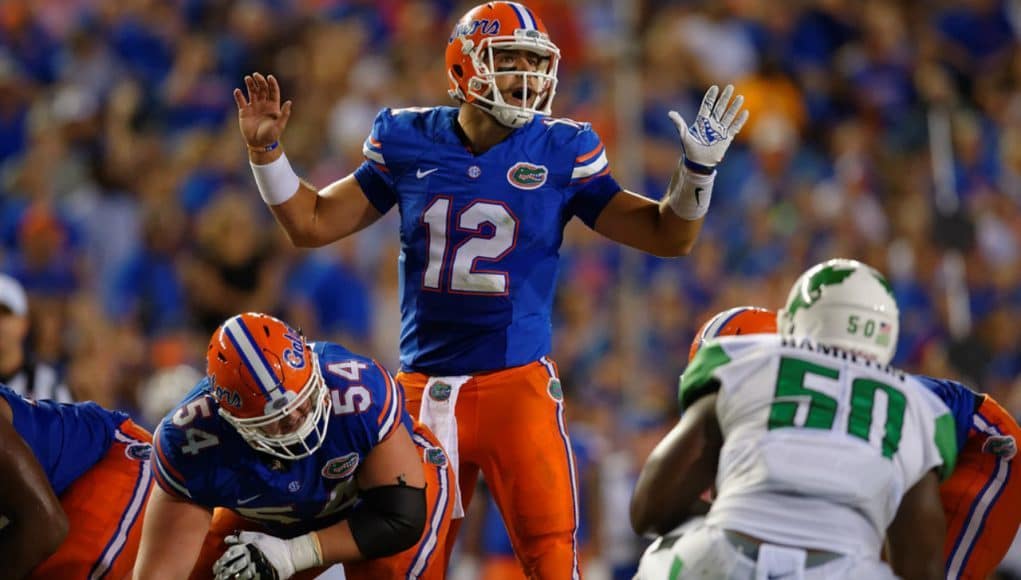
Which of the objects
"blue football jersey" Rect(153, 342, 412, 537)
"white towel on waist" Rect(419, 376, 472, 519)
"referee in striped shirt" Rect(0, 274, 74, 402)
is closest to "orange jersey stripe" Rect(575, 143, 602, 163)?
"white towel on waist" Rect(419, 376, 472, 519)

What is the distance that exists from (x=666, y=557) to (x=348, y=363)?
1.13 meters

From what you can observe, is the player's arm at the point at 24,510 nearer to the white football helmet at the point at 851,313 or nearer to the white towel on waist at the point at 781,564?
the white towel on waist at the point at 781,564

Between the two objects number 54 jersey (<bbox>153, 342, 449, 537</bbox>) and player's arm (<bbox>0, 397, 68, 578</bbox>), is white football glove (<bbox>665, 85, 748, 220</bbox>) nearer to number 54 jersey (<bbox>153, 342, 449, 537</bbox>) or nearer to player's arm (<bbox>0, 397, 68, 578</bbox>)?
number 54 jersey (<bbox>153, 342, 449, 537</bbox>)

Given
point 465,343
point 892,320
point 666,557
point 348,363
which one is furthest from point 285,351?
point 892,320

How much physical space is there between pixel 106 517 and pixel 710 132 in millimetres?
2137

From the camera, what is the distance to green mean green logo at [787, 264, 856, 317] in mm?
3785

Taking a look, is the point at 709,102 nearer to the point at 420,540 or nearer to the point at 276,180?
the point at 276,180

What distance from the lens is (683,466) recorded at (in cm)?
369

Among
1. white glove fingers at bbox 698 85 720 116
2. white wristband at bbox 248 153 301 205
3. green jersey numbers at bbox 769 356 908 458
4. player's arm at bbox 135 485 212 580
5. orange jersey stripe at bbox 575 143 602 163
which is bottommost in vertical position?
player's arm at bbox 135 485 212 580

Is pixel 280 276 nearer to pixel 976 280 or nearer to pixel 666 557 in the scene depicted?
pixel 976 280

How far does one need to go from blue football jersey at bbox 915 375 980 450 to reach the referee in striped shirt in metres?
3.36

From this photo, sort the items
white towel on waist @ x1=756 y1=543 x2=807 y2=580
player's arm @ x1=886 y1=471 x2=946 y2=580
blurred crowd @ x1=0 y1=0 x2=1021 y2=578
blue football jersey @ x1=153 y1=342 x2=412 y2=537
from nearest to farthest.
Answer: white towel on waist @ x1=756 y1=543 x2=807 y2=580
player's arm @ x1=886 y1=471 x2=946 y2=580
blue football jersey @ x1=153 y1=342 x2=412 y2=537
blurred crowd @ x1=0 y1=0 x2=1021 y2=578

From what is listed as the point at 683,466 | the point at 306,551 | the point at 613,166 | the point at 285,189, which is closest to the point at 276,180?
the point at 285,189

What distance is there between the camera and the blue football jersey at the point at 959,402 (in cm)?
421
